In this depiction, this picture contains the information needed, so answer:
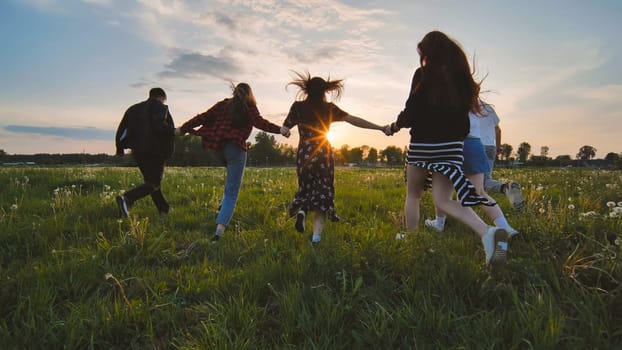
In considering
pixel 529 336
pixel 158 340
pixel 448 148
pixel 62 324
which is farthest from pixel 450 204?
pixel 62 324

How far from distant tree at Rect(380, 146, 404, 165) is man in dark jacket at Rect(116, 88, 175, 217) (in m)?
176

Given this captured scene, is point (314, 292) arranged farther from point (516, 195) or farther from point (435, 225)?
point (516, 195)

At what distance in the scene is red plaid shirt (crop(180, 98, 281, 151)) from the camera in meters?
5.23

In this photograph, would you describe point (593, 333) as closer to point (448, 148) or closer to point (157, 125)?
point (448, 148)

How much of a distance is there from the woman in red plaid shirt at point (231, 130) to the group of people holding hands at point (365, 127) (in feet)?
0.05

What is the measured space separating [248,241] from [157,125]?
3300 millimetres

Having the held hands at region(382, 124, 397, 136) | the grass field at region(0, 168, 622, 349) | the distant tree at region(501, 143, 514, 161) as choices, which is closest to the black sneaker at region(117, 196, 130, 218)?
the grass field at region(0, 168, 622, 349)

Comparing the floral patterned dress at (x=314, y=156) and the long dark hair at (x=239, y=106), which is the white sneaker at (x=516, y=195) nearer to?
the floral patterned dress at (x=314, y=156)

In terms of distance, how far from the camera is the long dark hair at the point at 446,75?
3732 mm

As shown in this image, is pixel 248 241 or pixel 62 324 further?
pixel 248 241

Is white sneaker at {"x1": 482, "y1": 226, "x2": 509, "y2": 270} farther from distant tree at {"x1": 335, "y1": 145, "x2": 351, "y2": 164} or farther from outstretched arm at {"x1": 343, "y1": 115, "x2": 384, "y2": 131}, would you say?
distant tree at {"x1": 335, "y1": 145, "x2": 351, "y2": 164}

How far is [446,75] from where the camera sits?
3756mm

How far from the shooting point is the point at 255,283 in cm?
312

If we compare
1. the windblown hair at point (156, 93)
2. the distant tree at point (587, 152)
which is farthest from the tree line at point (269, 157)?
the windblown hair at point (156, 93)
